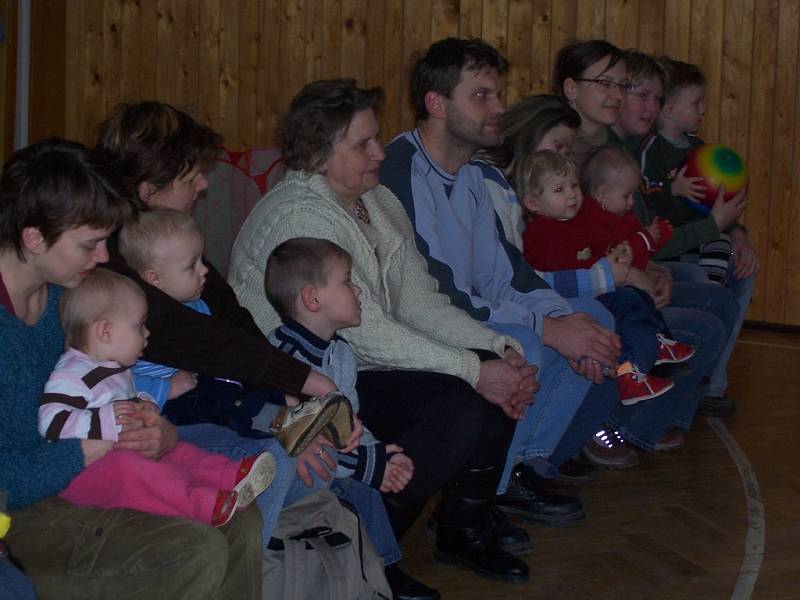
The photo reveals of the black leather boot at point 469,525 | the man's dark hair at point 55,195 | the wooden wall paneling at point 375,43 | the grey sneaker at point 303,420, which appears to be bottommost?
the black leather boot at point 469,525

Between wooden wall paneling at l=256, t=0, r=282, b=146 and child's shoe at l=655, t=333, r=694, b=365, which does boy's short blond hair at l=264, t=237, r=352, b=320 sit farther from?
wooden wall paneling at l=256, t=0, r=282, b=146

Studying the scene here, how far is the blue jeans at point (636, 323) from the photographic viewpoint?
3.80 metres

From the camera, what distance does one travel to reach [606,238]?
4.05 meters

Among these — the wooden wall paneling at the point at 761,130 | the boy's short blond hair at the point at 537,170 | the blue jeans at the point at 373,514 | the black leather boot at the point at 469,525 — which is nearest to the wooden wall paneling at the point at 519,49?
the wooden wall paneling at the point at 761,130

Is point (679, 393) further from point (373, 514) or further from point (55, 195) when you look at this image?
point (55, 195)

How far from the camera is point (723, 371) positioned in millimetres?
5152

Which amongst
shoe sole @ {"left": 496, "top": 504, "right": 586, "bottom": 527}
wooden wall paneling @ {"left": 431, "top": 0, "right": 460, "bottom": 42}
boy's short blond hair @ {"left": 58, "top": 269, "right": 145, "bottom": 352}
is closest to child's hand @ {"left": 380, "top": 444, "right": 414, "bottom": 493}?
boy's short blond hair @ {"left": 58, "top": 269, "right": 145, "bottom": 352}

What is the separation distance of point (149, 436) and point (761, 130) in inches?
243

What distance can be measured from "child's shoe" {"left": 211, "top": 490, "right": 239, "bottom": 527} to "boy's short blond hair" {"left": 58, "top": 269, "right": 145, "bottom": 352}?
408 mm

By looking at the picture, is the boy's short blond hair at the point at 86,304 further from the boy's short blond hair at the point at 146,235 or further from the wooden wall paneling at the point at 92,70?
the wooden wall paneling at the point at 92,70

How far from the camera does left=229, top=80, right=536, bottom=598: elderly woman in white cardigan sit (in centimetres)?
288

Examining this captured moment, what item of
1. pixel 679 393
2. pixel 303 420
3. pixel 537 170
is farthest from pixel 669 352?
pixel 303 420

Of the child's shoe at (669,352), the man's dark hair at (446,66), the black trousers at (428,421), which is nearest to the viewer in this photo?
the black trousers at (428,421)

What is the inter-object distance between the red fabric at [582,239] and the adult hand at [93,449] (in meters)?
2.23
